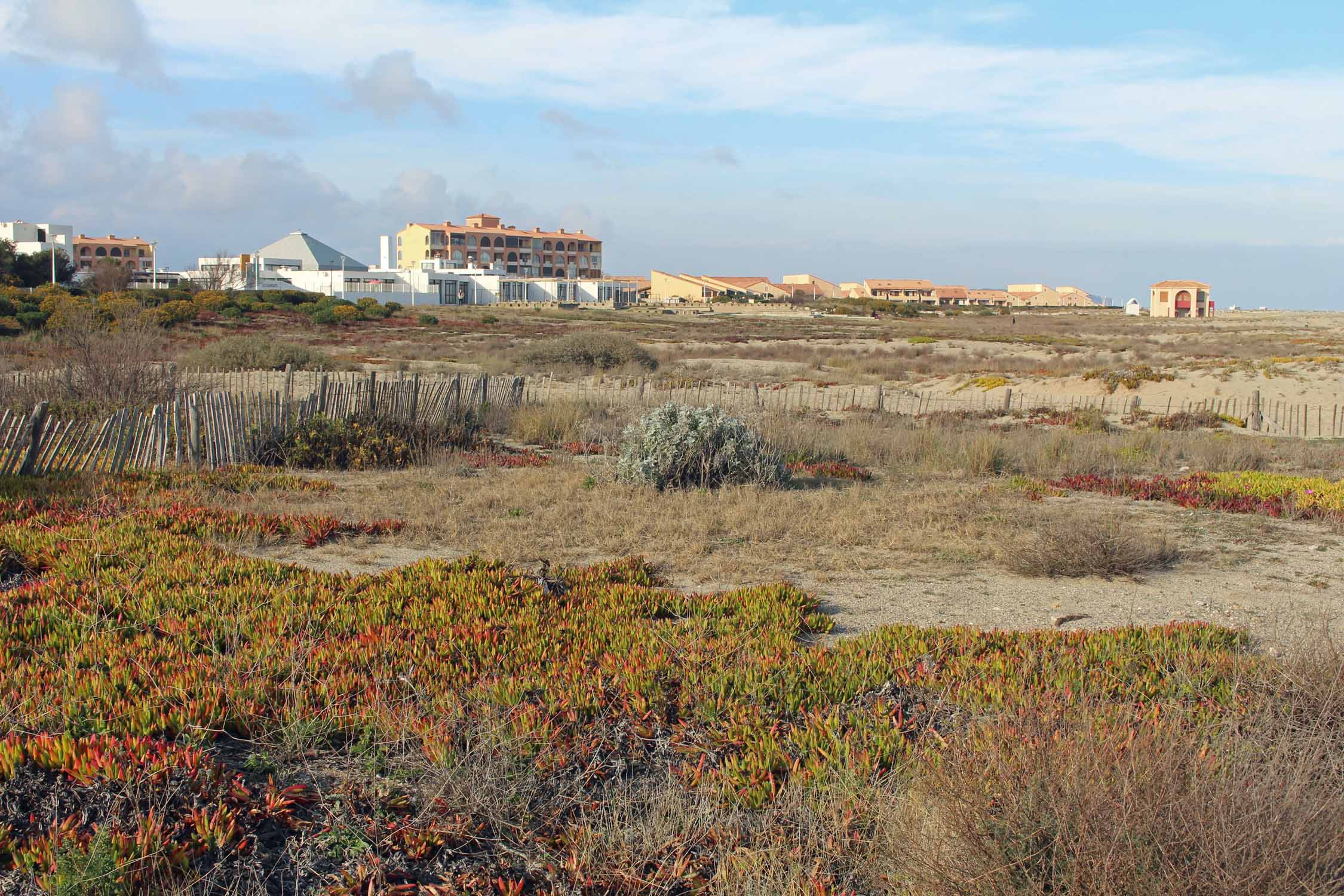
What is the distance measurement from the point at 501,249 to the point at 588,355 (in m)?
84.4

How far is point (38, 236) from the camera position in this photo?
300ft

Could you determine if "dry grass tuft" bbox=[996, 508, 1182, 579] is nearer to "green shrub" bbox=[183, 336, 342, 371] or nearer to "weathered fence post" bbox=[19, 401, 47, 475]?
"weathered fence post" bbox=[19, 401, 47, 475]

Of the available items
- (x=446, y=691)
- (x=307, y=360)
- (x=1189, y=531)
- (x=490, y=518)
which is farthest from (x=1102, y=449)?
(x=307, y=360)

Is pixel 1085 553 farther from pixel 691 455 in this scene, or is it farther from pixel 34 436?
pixel 34 436

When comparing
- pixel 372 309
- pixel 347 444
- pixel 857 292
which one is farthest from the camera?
pixel 857 292

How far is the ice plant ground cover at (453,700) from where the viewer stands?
10.5ft

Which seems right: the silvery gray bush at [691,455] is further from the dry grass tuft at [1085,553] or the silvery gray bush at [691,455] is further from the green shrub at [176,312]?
the green shrub at [176,312]

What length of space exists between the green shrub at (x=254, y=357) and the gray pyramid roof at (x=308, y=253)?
7277 centimetres

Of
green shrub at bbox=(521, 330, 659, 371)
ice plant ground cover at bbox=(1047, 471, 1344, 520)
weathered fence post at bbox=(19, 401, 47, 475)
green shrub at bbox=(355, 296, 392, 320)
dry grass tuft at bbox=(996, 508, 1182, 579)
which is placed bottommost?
dry grass tuft at bbox=(996, 508, 1182, 579)

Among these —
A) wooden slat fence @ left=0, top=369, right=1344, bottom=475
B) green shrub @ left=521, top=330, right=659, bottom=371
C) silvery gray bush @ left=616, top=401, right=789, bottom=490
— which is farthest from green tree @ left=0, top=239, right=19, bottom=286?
silvery gray bush @ left=616, top=401, right=789, bottom=490

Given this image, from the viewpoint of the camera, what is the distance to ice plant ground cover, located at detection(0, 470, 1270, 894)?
10.5 ft

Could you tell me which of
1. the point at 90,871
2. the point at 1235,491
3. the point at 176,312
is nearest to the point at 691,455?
the point at 1235,491

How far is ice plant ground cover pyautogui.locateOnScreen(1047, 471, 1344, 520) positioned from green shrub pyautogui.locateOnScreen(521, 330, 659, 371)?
1929 centimetres

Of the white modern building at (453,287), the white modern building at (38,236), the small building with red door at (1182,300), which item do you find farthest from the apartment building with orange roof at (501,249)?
the small building with red door at (1182,300)
